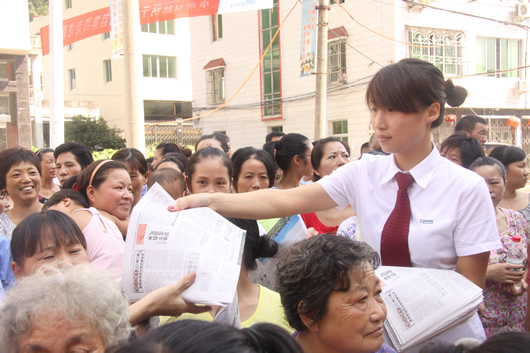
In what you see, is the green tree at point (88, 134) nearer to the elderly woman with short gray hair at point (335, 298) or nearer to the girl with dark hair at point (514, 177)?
the girl with dark hair at point (514, 177)

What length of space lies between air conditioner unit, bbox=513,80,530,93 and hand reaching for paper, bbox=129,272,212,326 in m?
18.0

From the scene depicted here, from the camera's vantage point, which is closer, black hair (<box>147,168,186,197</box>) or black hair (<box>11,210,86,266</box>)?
black hair (<box>11,210,86,266</box>)

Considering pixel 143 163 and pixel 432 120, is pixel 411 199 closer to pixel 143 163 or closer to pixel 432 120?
pixel 432 120

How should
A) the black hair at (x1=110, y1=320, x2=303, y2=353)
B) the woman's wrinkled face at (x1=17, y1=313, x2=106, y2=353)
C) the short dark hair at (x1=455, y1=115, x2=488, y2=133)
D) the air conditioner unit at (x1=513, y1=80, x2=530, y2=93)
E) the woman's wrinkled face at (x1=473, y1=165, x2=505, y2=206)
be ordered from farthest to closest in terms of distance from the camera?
1. the air conditioner unit at (x1=513, y1=80, x2=530, y2=93)
2. the short dark hair at (x1=455, y1=115, x2=488, y2=133)
3. the woman's wrinkled face at (x1=473, y1=165, x2=505, y2=206)
4. the woman's wrinkled face at (x1=17, y1=313, x2=106, y2=353)
5. the black hair at (x1=110, y1=320, x2=303, y2=353)

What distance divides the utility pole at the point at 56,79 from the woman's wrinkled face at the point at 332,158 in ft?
18.5

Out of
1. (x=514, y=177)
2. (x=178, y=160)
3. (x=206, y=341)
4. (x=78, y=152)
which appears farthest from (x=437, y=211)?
(x=78, y=152)

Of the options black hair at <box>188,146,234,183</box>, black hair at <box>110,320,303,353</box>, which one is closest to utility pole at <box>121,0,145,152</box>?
black hair at <box>188,146,234,183</box>

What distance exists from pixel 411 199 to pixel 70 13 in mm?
28730

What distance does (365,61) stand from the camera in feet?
51.1

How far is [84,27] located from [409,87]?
1220cm

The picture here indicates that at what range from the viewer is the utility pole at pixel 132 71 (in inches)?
259

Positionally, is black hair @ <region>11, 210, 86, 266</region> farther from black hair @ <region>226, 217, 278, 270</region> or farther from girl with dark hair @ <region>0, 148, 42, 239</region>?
girl with dark hair @ <region>0, 148, 42, 239</region>

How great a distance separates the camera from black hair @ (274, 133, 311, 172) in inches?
152

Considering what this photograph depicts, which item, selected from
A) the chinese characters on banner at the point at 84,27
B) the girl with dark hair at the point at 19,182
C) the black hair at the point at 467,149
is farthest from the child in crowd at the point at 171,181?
the chinese characters on banner at the point at 84,27
